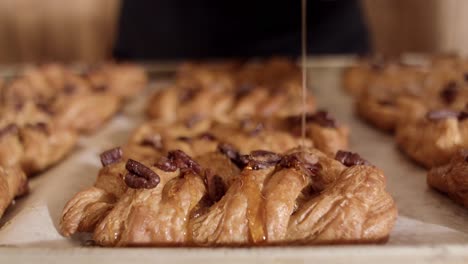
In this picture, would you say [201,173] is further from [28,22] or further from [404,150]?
[28,22]

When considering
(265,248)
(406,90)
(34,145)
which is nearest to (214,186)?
(265,248)

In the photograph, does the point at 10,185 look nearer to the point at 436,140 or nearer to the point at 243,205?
the point at 243,205

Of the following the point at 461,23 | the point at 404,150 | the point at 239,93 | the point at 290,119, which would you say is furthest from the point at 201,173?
the point at 461,23

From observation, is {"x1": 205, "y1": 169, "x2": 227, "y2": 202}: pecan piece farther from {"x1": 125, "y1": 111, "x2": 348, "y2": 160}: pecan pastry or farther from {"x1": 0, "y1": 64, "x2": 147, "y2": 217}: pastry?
{"x1": 0, "y1": 64, "x2": 147, "y2": 217}: pastry

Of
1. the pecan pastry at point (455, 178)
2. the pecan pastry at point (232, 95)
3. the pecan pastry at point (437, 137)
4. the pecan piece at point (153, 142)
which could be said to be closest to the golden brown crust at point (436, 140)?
the pecan pastry at point (437, 137)

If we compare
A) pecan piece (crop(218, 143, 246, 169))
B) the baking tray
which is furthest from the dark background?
pecan piece (crop(218, 143, 246, 169))

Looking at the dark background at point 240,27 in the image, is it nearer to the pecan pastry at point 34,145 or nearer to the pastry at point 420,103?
the pastry at point 420,103

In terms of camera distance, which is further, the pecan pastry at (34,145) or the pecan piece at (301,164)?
the pecan pastry at (34,145)
